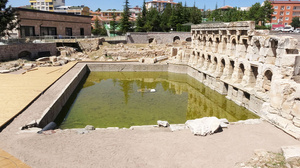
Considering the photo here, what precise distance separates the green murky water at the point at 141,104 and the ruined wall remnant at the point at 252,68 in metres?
1.17

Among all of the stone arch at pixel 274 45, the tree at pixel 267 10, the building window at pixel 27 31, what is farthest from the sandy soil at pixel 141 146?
the tree at pixel 267 10

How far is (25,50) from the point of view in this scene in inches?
1115

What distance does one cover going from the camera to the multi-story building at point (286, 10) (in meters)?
63.3

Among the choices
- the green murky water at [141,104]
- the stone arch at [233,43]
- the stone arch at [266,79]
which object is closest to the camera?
the green murky water at [141,104]

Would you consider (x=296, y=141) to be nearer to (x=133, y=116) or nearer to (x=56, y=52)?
(x=133, y=116)

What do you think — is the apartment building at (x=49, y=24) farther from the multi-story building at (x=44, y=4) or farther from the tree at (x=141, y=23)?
the multi-story building at (x=44, y=4)

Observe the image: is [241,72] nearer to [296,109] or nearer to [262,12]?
[296,109]

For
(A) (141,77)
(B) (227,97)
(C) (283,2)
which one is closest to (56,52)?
(A) (141,77)

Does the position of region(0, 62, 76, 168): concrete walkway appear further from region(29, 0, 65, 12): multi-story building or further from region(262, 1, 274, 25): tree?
region(29, 0, 65, 12): multi-story building

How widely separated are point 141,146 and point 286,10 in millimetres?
71585

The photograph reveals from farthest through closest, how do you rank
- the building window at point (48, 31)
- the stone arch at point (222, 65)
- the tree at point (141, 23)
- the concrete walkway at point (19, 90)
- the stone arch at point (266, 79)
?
the tree at point (141, 23), the building window at point (48, 31), the stone arch at point (222, 65), the stone arch at point (266, 79), the concrete walkway at point (19, 90)

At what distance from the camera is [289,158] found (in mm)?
7273

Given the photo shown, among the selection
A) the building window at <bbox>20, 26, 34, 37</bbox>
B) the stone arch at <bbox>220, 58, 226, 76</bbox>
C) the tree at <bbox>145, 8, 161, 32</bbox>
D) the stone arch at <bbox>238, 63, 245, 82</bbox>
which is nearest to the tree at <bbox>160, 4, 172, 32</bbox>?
the tree at <bbox>145, 8, 161, 32</bbox>

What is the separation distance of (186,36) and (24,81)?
3399cm
